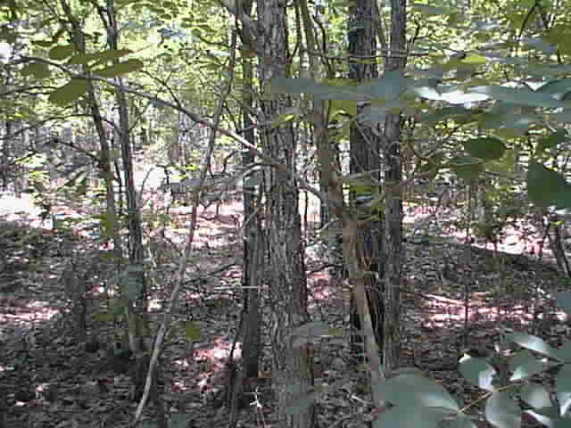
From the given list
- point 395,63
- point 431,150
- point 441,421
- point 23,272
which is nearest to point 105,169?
point 395,63

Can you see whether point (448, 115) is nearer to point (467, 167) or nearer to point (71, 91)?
point (467, 167)

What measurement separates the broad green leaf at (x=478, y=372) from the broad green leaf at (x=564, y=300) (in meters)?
0.12

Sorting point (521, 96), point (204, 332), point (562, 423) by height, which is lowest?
point (204, 332)

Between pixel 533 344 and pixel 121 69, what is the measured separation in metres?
0.72

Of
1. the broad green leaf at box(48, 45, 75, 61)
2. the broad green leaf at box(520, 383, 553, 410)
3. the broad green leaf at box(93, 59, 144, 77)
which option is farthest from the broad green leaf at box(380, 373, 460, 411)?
the broad green leaf at box(48, 45, 75, 61)

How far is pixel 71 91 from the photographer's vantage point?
100 centimetres

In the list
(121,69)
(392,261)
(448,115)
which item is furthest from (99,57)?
(392,261)

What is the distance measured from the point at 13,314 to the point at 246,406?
276cm

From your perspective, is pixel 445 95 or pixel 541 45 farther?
pixel 541 45

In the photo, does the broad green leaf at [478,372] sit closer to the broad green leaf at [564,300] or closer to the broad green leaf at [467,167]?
the broad green leaf at [564,300]

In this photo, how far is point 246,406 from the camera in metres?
3.74

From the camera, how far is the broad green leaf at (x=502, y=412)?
0.63 metres

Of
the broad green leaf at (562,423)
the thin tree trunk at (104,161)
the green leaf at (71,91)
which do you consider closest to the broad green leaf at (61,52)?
the green leaf at (71,91)

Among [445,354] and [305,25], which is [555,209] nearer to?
Answer: [305,25]
